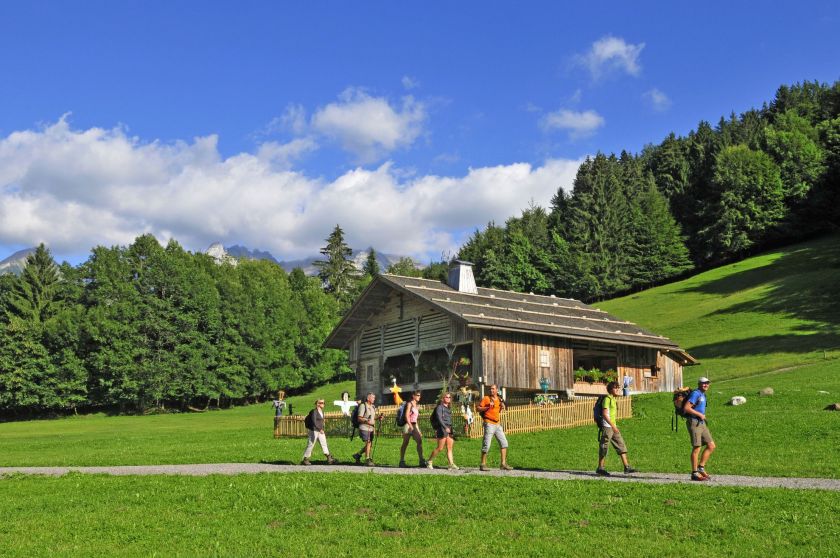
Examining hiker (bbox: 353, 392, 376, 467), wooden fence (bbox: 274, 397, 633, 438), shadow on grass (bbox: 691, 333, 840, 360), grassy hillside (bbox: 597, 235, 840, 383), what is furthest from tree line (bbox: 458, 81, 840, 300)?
hiker (bbox: 353, 392, 376, 467)

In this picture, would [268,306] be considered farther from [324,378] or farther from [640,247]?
[640,247]

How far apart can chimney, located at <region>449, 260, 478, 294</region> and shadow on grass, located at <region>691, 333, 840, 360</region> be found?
20912mm

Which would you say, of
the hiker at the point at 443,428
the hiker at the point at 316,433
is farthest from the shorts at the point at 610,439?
the hiker at the point at 316,433

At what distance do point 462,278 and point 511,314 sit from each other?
5.16 meters

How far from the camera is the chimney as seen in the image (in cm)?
4656

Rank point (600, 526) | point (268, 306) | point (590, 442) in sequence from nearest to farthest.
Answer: point (600, 526) → point (590, 442) → point (268, 306)

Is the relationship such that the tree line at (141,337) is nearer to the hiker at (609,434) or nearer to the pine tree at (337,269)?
the pine tree at (337,269)

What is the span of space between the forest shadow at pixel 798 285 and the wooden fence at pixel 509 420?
2962 cm

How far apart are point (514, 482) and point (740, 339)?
4989 centimetres

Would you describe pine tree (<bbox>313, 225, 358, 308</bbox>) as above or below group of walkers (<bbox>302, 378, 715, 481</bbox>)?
above

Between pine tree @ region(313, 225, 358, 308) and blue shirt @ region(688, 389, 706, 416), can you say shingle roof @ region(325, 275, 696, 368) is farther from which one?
pine tree @ region(313, 225, 358, 308)

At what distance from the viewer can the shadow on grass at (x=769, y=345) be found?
53531 millimetres

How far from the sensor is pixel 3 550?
12.3 metres

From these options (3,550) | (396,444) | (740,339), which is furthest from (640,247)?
(3,550)
